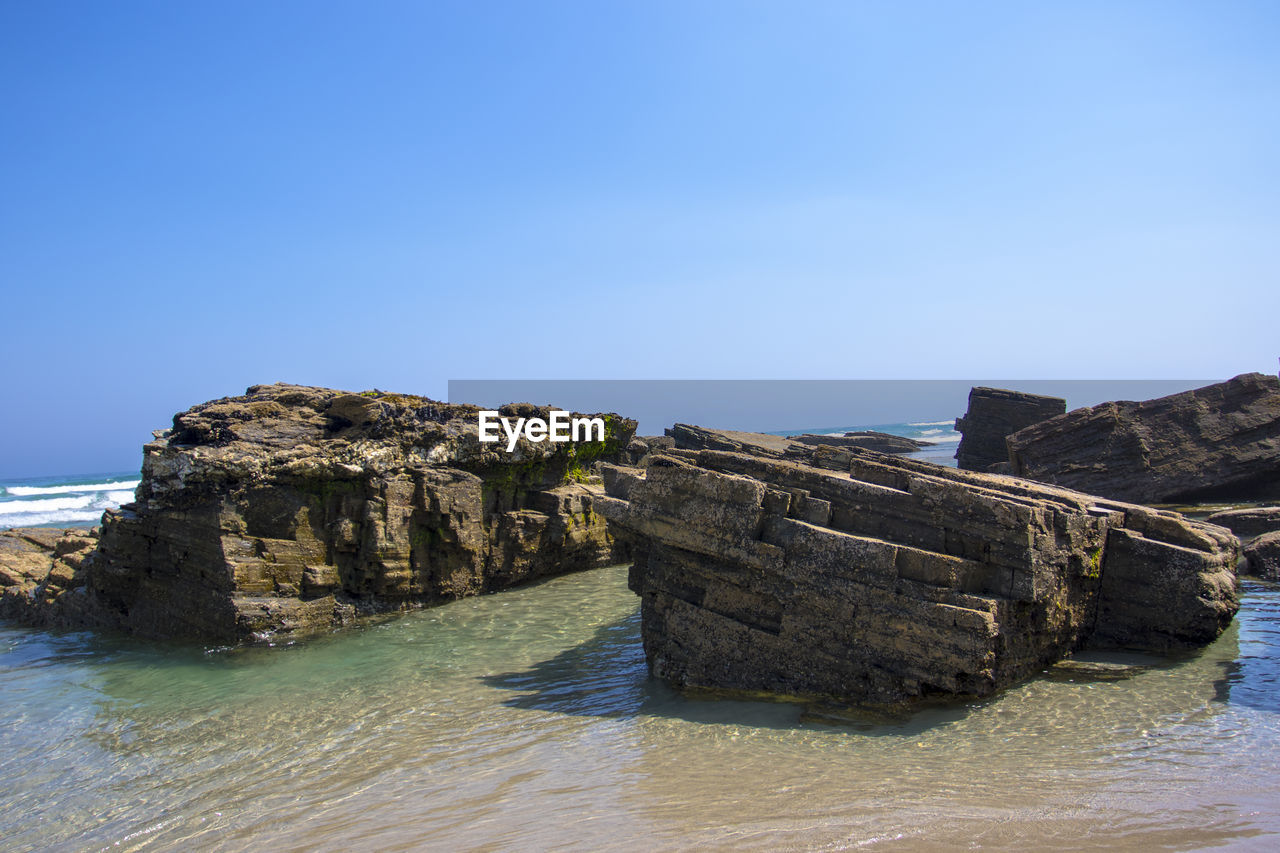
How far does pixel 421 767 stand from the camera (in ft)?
21.2

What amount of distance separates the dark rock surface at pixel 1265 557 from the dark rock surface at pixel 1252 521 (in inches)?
69.7

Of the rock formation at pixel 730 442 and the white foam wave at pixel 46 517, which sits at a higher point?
the rock formation at pixel 730 442

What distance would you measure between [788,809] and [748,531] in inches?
119

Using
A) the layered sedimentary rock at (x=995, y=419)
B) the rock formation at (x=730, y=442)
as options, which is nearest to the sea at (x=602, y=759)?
the rock formation at (x=730, y=442)

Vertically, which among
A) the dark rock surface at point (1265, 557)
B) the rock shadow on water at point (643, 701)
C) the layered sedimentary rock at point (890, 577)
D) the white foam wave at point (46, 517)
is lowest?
the white foam wave at point (46, 517)

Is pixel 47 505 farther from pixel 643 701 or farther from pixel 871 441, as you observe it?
pixel 643 701

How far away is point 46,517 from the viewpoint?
43562mm

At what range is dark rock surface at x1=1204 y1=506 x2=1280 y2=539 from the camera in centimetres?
1401

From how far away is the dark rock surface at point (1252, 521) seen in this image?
1401 cm

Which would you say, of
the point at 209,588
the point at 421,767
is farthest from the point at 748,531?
the point at 209,588

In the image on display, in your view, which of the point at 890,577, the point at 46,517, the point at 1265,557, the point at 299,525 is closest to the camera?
the point at 890,577

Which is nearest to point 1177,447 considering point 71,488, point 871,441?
point 871,441

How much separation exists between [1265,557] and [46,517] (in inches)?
2093

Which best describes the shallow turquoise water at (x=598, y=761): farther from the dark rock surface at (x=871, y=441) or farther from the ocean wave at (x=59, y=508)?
the ocean wave at (x=59, y=508)
